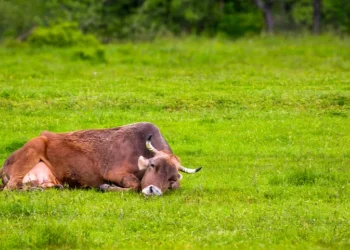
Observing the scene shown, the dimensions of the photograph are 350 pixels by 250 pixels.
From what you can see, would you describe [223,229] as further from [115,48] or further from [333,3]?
[333,3]

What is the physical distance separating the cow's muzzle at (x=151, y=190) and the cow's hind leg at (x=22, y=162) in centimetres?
200

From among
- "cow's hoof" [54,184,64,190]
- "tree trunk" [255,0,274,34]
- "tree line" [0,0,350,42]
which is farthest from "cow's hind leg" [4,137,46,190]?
"tree trunk" [255,0,274,34]

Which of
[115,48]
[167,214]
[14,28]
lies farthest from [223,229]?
[14,28]

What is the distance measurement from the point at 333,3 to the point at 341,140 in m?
32.6

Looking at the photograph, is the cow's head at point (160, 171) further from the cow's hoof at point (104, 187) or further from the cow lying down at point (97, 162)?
the cow's hoof at point (104, 187)

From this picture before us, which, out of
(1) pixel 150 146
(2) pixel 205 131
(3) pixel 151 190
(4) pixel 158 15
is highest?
(1) pixel 150 146

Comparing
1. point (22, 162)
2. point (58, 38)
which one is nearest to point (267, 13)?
point (58, 38)

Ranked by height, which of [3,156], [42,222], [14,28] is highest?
[42,222]

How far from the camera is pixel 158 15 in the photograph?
157 feet

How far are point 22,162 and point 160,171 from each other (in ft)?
7.33

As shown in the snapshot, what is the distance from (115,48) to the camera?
31.8 meters

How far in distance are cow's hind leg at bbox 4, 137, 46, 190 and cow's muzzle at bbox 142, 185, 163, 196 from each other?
2004mm

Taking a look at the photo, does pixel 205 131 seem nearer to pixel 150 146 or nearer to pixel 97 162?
pixel 97 162

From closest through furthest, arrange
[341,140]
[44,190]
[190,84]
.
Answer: [44,190], [341,140], [190,84]
